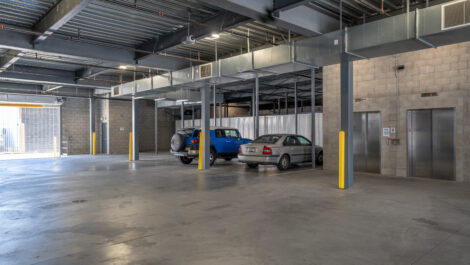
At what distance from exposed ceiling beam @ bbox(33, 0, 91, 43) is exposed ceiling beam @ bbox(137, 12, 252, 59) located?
2.59 m

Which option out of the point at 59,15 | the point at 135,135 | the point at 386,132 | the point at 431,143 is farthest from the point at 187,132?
the point at 431,143

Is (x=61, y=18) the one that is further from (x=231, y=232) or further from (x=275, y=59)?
(x=231, y=232)

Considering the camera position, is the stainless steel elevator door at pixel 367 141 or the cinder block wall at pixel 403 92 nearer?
the cinder block wall at pixel 403 92

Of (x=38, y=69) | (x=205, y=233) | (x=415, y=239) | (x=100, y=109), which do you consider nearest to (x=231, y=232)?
(x=205, y=233)

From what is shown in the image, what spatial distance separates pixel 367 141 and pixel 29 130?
21.4m

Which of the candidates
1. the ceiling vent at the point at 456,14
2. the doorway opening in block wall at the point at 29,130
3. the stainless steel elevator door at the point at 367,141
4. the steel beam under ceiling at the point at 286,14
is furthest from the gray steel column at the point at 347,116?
the doorway opening in block wall at the point at 29,130

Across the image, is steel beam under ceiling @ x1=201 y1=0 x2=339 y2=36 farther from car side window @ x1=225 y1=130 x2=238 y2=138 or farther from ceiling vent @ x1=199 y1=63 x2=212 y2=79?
car side window @ x1=225 y1=130 x2=238 y2=138

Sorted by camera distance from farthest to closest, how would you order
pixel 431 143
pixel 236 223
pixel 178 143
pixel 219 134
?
pixel 219 134 → pixel 178 143 → pixel 431 143 → pixel 236 223

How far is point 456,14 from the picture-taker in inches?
219

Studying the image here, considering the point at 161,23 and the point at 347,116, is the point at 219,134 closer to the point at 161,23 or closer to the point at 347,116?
the point at 161,23

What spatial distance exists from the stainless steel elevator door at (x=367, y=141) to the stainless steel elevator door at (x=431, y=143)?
1.01m

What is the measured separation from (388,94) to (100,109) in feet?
Answer: 63.0

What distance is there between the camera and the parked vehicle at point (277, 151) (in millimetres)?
10695

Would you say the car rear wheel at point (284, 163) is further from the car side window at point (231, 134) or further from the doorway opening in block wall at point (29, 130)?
the doorway opening in block wall at point (29, 130)
